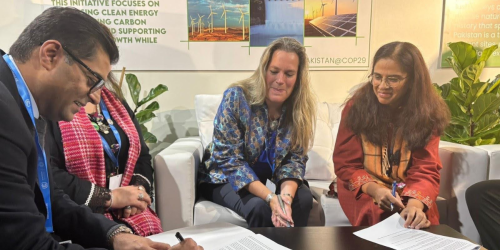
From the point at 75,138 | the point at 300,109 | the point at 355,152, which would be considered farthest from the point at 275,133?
the point at 75,138

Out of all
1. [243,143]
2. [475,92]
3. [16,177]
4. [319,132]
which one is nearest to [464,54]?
[475,92]

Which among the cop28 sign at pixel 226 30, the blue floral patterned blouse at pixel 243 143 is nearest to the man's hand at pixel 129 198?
the blue floral patterned blouse at pixel 243 143

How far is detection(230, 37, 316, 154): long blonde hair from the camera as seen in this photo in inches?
69.9

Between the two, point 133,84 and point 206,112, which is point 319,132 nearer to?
point 206,112

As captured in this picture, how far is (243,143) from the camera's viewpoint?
1.83 meters

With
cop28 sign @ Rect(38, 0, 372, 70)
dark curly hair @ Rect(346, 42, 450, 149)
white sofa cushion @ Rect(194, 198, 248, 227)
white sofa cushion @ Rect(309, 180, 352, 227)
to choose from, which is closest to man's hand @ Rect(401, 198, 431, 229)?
dark curly hair @ Rect(346, 42, 450, 149)

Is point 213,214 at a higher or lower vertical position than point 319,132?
lower

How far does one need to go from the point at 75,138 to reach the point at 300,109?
102 cm

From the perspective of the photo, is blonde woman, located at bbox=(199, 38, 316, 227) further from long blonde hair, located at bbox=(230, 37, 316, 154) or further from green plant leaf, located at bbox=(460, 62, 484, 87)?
green plant leaf, located at bbox=(460, 62, 484, 87)

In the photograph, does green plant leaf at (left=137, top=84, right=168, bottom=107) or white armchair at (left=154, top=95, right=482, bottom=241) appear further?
green plant leaf at (left=137, top=84, right=168, bottom=107)

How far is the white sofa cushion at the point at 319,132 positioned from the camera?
234 centimetres

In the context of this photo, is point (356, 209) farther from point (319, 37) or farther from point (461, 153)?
point (319, 37)

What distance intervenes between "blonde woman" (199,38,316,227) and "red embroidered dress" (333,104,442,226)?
0.86 ft

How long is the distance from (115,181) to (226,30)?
1526mm
